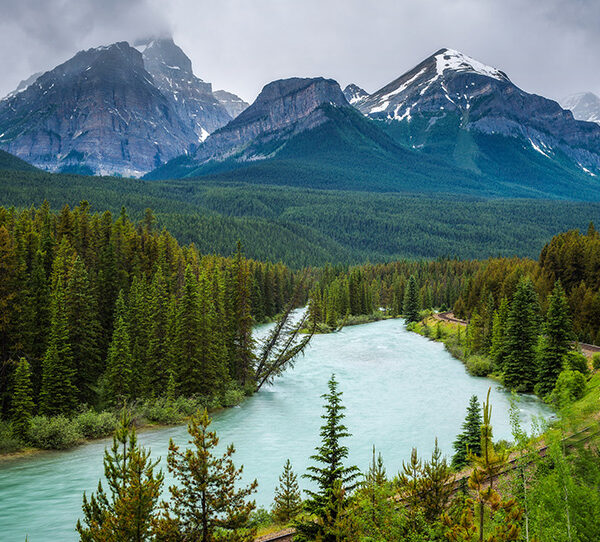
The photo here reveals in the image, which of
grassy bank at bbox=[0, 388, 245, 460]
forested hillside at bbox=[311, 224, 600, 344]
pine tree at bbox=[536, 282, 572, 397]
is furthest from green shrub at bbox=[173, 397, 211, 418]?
forested hillside at bbox=[311, 224, 600, 344]

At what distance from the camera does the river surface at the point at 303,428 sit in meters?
28.5

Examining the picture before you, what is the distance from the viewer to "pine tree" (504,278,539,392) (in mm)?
54875

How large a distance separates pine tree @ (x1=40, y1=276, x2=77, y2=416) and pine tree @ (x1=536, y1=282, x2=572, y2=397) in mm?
44065

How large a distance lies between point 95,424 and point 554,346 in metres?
44.5

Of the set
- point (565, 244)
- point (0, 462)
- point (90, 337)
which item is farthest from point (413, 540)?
point (565, 244)

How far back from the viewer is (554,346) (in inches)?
2020

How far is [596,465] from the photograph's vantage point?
765 inches

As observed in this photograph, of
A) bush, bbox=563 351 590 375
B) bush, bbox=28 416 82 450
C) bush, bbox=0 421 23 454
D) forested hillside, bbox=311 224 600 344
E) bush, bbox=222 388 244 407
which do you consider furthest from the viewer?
forested hillside, bbox=311 224 600 344

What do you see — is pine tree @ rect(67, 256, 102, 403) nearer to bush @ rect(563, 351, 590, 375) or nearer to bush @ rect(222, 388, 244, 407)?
bush @ rect(222, 388, 244, 407)

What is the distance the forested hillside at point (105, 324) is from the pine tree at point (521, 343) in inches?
1159

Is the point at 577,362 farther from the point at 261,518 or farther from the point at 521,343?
the point at 261,518

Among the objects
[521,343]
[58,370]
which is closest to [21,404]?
[58,370]

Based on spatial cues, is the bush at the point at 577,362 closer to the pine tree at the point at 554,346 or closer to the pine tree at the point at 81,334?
the pine tree at the point at 554,346

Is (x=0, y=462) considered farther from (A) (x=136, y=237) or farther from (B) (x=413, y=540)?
(A) (x=136, y=237)
